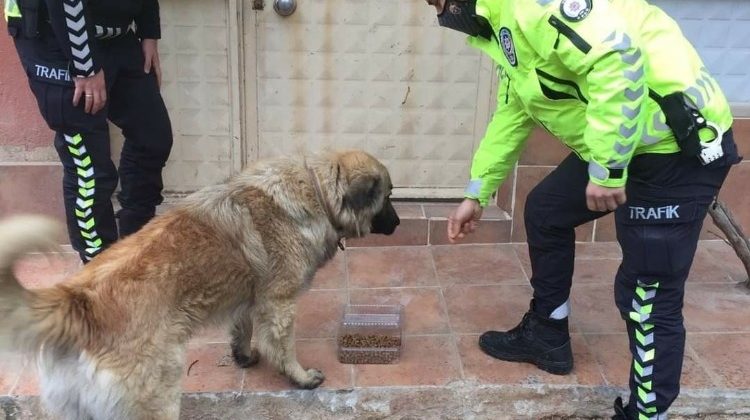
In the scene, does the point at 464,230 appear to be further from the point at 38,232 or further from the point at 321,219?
the point at 38,232

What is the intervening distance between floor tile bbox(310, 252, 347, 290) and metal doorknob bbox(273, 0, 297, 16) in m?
1.54

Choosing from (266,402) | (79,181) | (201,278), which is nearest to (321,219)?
(201,278)

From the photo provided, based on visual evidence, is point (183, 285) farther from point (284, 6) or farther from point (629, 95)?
point (284, 6)

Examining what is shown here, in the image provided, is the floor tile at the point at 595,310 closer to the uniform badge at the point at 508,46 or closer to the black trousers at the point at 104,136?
the uniform badge at the point at 508,46

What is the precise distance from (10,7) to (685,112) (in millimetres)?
2765

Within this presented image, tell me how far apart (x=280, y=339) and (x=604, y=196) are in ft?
4.87

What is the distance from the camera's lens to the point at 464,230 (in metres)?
3.13

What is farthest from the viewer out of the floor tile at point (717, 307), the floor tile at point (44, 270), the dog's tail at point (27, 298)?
the floor tile at point (44, 270)

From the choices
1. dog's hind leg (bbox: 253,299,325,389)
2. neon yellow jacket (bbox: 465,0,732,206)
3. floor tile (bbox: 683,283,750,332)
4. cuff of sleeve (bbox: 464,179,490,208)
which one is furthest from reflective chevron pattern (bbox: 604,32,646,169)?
floor tile (bbox: 683,283,750,332)

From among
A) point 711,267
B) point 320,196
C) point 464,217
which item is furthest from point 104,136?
point 711,267

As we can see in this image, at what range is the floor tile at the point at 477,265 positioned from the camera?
4.26m

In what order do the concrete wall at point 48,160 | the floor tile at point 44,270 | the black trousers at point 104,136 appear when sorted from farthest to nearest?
the concrete wall at point 48,160 < the floor tile at point 44,270 < the black trousers at point 104,136

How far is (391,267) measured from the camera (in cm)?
441

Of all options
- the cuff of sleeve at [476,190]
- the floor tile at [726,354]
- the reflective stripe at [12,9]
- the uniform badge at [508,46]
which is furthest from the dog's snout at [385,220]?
the reflective stripe at [12,9]
